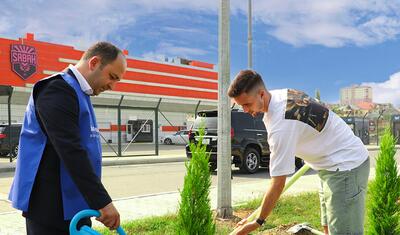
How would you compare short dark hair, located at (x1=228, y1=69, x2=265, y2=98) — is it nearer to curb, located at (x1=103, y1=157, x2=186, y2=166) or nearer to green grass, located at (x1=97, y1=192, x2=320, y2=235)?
green grass, located at (x1=97, y1=192, x2=320, y2=235)

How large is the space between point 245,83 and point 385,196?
8.47 feet

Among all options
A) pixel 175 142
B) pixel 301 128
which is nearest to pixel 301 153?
pixel 301 128

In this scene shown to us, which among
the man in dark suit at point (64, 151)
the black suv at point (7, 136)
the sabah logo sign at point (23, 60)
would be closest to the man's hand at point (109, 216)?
the man in dark suit at point (64, 151)

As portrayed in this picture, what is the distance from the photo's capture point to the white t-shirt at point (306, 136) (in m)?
2.72

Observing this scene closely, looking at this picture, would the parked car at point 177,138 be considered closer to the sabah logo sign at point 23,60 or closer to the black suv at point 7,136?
the sabah logo sign at point 23,60

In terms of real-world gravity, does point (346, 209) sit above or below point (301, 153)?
below

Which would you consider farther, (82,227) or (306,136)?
(306,136)

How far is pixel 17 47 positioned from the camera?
87.2 feet

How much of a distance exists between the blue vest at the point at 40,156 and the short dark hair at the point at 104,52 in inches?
6.7

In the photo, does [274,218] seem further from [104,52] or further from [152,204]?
[104,52]

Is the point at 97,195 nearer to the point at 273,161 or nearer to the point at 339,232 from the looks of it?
the point at 273,161

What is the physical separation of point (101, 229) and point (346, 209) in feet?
10.9

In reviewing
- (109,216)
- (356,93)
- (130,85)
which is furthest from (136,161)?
(356,93)

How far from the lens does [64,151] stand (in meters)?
2.11
